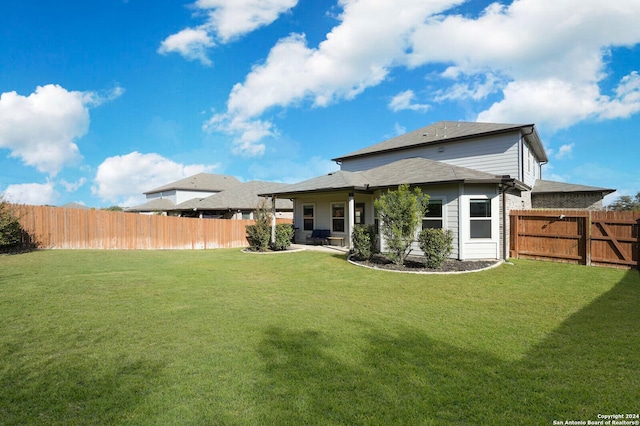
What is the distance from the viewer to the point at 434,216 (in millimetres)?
11898

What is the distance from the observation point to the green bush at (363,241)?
1140cm

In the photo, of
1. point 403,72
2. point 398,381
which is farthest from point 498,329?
point 403,72

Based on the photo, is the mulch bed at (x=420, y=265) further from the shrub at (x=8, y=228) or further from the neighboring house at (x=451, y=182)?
the shrub at (x=8, y=228)

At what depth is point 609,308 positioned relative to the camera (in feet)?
19.4

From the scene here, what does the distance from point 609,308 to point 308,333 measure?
600cm

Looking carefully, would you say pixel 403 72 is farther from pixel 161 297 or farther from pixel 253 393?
pixel 253 393

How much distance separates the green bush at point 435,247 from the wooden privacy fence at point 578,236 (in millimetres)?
4064

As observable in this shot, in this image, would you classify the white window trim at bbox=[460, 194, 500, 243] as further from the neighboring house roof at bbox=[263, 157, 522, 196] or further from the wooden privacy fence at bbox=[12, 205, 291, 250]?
the wooden privacy fence at bbox=[12, 205, 291, 250]

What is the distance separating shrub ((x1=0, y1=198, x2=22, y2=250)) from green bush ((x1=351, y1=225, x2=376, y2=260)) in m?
14.5

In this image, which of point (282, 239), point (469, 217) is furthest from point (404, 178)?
point (282, 239)

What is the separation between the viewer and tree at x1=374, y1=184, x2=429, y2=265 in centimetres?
1009

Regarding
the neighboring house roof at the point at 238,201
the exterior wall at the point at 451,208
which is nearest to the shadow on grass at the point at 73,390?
the exterior wall at the point at 451,208

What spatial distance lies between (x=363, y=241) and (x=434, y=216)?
306 centimetres

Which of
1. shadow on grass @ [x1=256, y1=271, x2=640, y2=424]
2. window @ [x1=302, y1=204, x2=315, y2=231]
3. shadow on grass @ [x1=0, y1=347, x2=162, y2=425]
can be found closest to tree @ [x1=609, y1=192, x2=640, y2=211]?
window @ [x1=302, y1=204, x2=315, y2=231]
